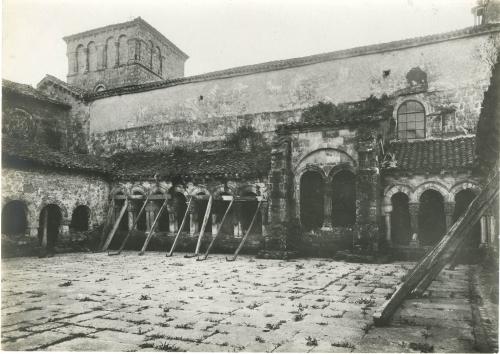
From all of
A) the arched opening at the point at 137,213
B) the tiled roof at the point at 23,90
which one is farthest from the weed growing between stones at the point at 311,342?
the tiled roof at the point at 23,90

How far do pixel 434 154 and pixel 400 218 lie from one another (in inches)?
113

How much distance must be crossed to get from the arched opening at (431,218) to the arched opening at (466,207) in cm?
57

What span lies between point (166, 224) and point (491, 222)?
1416 centimetres

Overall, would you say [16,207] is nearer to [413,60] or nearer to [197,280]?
[197,280]

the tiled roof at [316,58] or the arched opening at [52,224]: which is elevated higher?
the tiled roof at [316,58]

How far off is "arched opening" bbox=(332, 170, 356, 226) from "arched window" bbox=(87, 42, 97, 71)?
26.3 metres

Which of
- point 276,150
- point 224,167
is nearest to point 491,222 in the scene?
point 276,150

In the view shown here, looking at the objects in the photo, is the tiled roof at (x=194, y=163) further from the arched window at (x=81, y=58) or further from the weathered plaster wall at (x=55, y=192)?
the arched window at (x=81, y=58)

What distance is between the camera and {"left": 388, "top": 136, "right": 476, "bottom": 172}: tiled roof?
583 inches

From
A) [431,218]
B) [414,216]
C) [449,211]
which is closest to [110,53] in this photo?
[414,216]

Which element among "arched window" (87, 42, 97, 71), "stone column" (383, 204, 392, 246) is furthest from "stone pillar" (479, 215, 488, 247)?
"arched window" (87, 42, 97, 71)

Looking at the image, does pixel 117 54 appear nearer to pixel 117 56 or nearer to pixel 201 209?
pixel 117 56

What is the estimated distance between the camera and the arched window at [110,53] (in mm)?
33469

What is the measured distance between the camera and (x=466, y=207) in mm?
14617
